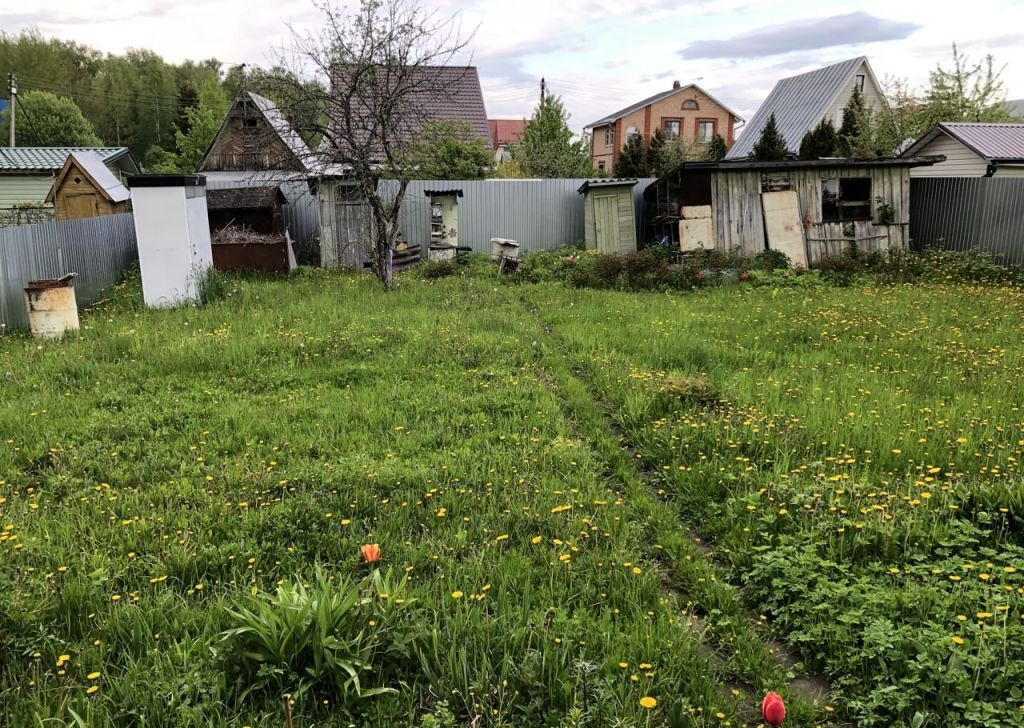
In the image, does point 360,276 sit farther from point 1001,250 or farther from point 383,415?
point 1001,250

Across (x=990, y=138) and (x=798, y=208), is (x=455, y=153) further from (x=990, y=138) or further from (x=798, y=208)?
(x=990, y=138)

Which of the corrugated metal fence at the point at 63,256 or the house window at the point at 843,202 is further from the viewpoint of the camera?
the house window at the point at 843,202

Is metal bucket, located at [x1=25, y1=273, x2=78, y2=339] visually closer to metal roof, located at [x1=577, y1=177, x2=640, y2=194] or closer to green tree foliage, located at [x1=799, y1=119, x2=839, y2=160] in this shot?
metal roof, located at [x1=577, y1=177, x2=640, y2=194]

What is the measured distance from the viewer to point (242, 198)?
550 inches

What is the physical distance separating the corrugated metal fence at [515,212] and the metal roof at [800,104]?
12.8 metres

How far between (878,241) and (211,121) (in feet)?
122

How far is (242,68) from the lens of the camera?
16.1 metres

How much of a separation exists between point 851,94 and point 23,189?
3278cm

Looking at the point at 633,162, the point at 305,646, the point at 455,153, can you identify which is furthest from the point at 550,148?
the point at 305,646

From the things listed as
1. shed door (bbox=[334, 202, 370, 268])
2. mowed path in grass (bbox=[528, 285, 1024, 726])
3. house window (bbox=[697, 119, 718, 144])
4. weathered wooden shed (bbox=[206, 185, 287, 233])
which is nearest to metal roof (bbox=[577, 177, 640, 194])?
shed door (bbox=[334, 202, 370, 268])

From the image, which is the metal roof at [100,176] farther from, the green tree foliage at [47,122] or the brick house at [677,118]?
the brick house at [677,118]

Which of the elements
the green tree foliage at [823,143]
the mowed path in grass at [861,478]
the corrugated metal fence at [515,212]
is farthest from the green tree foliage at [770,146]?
the mowed path in grass at [861,478]

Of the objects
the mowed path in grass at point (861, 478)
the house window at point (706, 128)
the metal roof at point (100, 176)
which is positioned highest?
the house window at point (706, 128)

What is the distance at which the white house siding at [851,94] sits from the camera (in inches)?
1143
